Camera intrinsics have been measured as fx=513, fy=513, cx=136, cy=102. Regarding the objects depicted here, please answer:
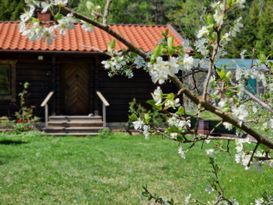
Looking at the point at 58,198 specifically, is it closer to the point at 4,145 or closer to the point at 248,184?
the point at 248,184

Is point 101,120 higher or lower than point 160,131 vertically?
lower

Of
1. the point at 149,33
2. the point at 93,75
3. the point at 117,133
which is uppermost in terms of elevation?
the point at 149,33

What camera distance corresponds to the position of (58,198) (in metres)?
7.56

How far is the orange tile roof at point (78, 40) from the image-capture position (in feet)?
56.0

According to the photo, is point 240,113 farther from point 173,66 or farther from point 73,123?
point 73,123

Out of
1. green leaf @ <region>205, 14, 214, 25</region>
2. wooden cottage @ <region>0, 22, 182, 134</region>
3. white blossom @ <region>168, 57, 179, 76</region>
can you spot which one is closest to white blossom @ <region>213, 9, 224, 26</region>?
green leaf @ <region>205, 14, 214, 25</region>

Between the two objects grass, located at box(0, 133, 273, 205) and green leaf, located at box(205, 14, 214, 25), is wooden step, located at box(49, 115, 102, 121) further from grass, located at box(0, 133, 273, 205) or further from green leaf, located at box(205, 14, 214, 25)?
green leaf, located at box(205, 14, 214, 25)

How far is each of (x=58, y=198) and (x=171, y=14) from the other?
4653cm

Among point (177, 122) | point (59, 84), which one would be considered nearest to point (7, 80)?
point (59, 84)

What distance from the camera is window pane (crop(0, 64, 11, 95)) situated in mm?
17656

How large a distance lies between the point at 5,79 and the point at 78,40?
294 centimetres

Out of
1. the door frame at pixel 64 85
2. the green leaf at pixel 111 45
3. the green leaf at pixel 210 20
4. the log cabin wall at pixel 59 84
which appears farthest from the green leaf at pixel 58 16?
the door frame at pixel 64 85

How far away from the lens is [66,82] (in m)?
18.3

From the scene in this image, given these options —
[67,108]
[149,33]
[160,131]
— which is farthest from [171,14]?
[160,131]
